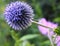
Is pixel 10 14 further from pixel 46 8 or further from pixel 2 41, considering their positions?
pixel 46 8

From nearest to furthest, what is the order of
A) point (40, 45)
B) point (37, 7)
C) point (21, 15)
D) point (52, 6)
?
point (21, 15) < point (40, 45) < point (37, 7) < point (52, 6)

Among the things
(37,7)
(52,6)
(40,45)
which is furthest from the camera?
(52,6)

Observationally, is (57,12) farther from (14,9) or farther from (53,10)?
(14,9)

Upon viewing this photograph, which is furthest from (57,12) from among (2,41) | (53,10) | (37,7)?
(2,41)

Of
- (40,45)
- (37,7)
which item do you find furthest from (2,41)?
(37,7)

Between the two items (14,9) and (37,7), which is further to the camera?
(37,7)

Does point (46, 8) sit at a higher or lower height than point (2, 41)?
higher
